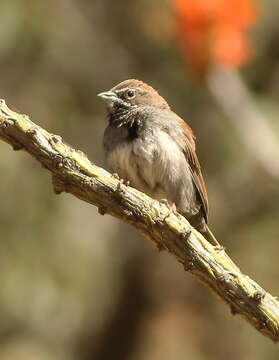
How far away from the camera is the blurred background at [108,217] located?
28.5ft

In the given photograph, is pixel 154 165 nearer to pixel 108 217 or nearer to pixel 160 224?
pixel 160 224

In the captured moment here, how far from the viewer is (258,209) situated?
961 cm

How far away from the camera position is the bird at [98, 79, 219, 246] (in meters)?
5.80

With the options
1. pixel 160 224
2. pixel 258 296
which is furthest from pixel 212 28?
pixel 258 296

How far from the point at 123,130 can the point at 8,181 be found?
3.62 meters

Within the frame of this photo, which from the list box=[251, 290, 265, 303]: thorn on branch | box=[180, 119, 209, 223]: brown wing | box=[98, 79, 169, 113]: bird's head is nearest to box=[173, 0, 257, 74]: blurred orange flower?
box=[98, 79, 169, 113]: bird's head

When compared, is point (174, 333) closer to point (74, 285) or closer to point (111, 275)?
point (111, 275)

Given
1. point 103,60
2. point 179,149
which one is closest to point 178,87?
point 103,60

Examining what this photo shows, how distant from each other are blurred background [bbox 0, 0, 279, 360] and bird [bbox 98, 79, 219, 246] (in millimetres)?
1727

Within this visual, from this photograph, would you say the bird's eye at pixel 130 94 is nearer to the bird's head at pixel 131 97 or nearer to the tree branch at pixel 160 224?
the bird's head at pixel 131 97

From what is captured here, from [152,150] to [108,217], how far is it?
4179 mm

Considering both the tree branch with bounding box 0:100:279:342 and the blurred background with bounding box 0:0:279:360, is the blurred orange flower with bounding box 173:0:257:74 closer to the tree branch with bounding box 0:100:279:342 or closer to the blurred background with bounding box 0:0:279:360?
Result: the blurred background with bounding box 0:0:279:360

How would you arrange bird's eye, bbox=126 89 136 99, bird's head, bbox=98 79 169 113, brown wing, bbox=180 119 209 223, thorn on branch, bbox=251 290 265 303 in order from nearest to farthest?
thorn on branch, bbox=251 290 265 303
brown wing, bbox=180 119 209 223
bird's head, bbox=98 79 169 113
bird's eye, bbox=126 89 136 99

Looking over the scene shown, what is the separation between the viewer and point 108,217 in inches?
390
